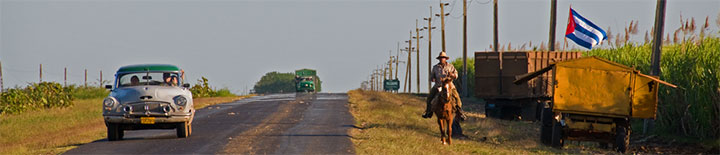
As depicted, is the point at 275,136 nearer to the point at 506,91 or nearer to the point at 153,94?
the point at 153,94

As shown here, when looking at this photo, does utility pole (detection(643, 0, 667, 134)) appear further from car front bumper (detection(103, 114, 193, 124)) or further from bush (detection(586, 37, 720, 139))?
car front bumper (detection(103, 114, 193, 124))

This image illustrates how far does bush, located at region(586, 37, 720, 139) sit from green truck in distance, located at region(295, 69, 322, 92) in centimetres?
6207

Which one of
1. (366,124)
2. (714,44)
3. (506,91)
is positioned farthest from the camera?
(506,91)

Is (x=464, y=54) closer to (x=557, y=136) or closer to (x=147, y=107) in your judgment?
(x=557, y=136)

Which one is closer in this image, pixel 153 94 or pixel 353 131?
pixel 153 94

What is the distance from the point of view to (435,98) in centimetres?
1742

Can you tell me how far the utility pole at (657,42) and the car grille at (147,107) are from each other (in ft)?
40.9

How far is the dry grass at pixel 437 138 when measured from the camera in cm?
1655

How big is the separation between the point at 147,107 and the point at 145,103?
101 mm

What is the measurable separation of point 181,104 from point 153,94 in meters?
0.62

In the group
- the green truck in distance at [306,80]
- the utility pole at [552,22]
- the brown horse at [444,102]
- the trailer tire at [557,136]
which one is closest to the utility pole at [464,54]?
the utility pole at [552,22]

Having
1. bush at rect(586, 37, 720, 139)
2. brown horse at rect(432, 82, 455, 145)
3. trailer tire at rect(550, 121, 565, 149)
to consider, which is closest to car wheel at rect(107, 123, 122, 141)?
brown horse at rect(432, 82, 455, 145)

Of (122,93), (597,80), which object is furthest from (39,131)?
(597,80)

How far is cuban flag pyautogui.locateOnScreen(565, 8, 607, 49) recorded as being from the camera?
3228 centimetres
